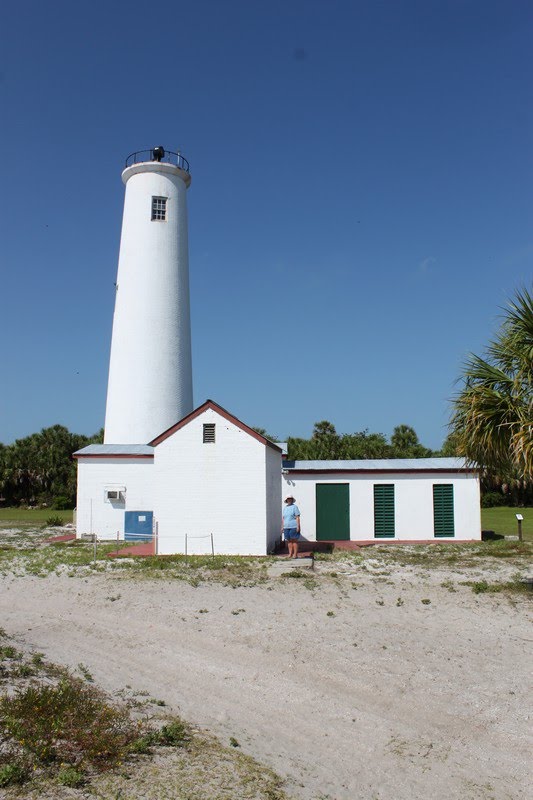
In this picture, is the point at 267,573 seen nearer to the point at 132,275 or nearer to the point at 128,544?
the point at 128,544

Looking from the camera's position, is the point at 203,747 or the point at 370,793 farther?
the point at 203,747

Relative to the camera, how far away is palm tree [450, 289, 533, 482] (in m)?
12.8

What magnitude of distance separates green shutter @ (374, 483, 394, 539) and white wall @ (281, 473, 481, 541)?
146 millimetres

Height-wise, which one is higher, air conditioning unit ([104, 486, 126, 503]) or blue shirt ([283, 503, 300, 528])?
air conditioning unit ([104, 486, 126, 503])

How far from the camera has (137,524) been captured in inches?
971

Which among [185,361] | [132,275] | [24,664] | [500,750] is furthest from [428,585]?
[132,275]

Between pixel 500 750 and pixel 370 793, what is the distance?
1.94m

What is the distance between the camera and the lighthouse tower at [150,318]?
87.8 feet

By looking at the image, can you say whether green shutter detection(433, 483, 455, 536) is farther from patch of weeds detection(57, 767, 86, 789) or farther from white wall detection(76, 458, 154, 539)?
patch of weeds detection(57, 767, 86, 789)

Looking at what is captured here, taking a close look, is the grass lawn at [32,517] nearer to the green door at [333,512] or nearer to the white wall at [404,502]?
the white wall at [404,502]

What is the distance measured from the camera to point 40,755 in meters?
5.89

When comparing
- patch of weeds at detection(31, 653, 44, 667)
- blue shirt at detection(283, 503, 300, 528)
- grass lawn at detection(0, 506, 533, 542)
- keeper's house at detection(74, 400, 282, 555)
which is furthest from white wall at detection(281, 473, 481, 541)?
patch of weeds at detection(31, 653, 44, 667)

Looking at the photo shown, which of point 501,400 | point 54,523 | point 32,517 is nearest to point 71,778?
point 501,400

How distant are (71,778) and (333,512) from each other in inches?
775
